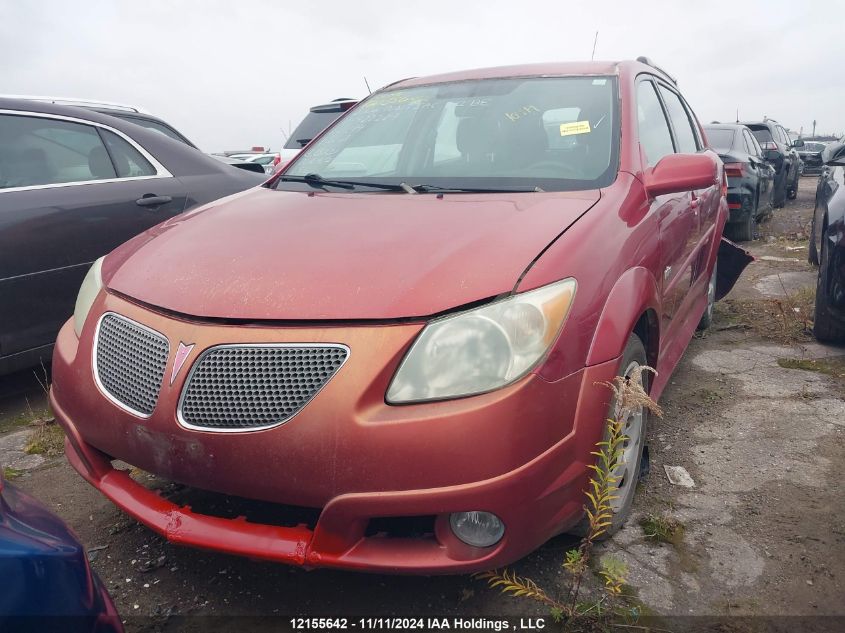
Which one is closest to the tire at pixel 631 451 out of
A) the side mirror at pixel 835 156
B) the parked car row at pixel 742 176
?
the side mirror at pixel 835 156

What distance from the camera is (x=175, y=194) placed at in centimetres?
409

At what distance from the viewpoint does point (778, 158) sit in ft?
37.0

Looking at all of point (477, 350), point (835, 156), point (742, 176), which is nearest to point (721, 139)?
point (742, 176)

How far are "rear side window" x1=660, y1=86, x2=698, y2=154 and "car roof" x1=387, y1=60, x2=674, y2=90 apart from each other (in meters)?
0.31

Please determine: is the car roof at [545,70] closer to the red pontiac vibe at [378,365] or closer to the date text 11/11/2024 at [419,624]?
the red pontiac vibe at [378,365]

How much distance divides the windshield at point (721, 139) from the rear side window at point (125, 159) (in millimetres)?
6091

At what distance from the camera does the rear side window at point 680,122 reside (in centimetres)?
368

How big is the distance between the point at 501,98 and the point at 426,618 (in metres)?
2.11

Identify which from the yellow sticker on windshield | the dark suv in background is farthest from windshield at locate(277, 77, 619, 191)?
the dark suv in background

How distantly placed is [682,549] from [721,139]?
6950 mm

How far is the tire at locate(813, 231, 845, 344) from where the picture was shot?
401 cm

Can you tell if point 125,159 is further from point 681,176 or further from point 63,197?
point 681,176

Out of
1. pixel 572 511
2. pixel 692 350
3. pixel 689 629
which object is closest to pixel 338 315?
pixel 572 511

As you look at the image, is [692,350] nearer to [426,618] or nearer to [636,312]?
→ [636,312]
